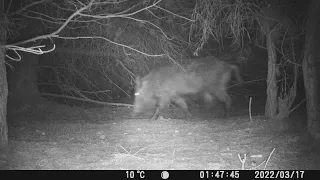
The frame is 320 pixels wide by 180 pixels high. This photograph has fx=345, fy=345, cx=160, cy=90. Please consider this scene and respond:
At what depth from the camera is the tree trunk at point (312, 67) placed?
554cm

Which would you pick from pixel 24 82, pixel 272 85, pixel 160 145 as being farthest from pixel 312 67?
pixel 24 82

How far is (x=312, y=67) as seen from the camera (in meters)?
5.70

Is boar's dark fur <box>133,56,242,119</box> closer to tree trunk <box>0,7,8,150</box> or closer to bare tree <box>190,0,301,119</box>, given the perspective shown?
bare tree <box>190,0,301,119</box>

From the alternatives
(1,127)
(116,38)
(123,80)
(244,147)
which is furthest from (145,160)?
(123,80)

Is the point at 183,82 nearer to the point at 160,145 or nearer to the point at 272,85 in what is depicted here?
the point at 272,85

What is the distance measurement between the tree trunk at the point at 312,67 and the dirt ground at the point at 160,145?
0.27 m

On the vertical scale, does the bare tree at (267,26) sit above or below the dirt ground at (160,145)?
above

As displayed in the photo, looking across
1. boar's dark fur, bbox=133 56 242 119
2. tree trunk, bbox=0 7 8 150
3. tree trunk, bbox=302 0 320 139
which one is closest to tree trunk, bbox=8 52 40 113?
boar's dark fur, bbox=133 56 242 119

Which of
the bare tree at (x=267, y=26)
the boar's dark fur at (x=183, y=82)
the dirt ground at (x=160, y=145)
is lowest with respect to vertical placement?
the dirt ground at (x=160, y=145)

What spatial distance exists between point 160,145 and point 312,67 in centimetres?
282

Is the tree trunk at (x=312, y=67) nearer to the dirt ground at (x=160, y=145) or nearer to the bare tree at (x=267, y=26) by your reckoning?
the dirt ground at (x=160, y=145)

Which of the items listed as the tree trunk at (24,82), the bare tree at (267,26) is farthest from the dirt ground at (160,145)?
the tree trunk at (24,82)

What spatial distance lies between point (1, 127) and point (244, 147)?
3776 mm

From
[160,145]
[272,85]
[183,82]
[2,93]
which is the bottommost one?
[160,145]
